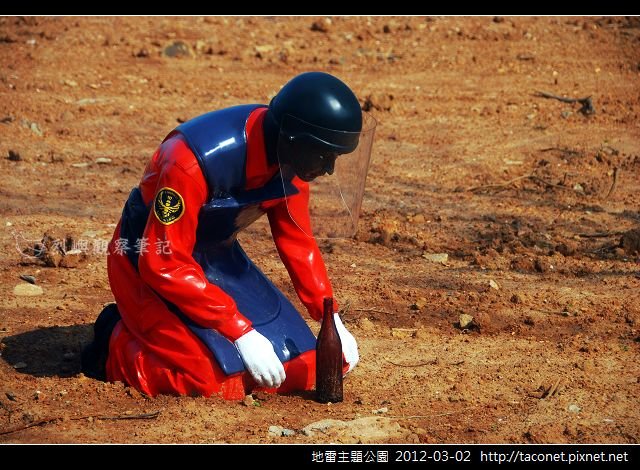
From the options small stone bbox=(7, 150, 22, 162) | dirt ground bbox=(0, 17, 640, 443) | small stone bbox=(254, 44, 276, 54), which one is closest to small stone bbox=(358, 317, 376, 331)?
dirt ground bbox=(0, 17, 640, 443)

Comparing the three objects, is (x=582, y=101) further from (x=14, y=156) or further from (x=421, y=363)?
(x=421, y=363)

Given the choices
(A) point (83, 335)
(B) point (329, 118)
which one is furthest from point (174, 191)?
(A) point (83, 335)

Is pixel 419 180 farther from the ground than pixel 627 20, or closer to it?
closer to it

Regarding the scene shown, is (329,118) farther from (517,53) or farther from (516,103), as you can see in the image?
Answer: (517,53)

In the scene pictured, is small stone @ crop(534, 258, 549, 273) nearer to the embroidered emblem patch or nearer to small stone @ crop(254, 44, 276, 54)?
the embroidered emblem patch

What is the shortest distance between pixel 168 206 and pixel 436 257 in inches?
123

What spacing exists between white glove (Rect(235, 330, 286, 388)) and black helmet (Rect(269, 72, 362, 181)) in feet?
2.80

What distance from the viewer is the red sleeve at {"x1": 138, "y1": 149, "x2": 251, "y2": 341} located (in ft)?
16.7

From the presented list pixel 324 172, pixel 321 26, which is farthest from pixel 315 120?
pixel 321 26

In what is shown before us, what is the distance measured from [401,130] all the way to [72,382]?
5586 millimetres

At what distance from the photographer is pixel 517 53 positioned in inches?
493

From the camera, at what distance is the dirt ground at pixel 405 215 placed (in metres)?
5.53

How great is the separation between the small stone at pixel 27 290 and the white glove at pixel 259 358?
2.13 m

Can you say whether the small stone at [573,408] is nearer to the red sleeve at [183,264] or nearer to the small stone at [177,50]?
the red sleeve at [183,264]
